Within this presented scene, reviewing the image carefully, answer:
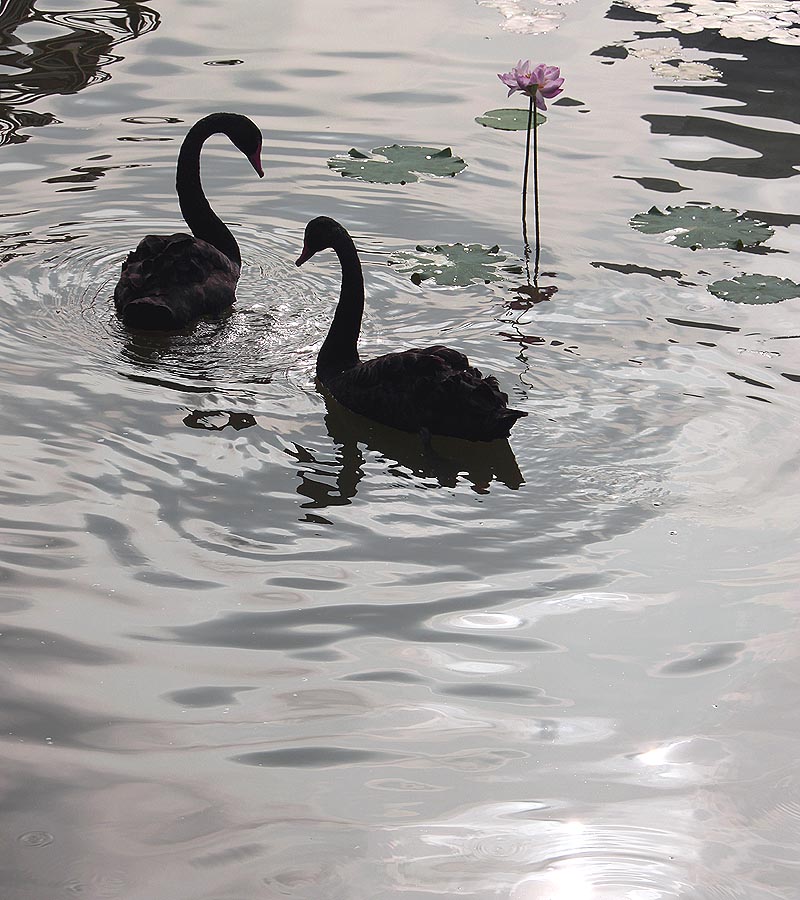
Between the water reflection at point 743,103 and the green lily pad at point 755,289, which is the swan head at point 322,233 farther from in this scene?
the water reflection at point 743,103

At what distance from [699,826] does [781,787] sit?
307mm

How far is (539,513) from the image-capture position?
14.9 feet

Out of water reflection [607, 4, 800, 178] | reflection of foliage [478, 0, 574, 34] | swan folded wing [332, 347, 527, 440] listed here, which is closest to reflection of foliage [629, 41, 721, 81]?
water reflection [607, 4, 800, 178]

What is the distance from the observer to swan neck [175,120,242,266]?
6.52m

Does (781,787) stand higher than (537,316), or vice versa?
(537,316)

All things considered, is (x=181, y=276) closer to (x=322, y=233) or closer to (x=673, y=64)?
(x=322, y=233)

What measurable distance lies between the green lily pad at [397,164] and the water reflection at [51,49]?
230 cm

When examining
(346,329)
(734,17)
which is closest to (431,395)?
(346,329)

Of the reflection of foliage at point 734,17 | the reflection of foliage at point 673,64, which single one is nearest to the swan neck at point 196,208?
the reflection of foliage at point 673,64

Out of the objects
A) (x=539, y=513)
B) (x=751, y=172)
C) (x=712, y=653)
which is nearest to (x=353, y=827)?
(x=712, y=653)

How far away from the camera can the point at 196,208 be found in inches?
260

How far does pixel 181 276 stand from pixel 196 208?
810 mm

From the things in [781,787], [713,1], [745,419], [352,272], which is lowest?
[781,787]

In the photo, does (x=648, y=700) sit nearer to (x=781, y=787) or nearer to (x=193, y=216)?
(x=781, y=787)
